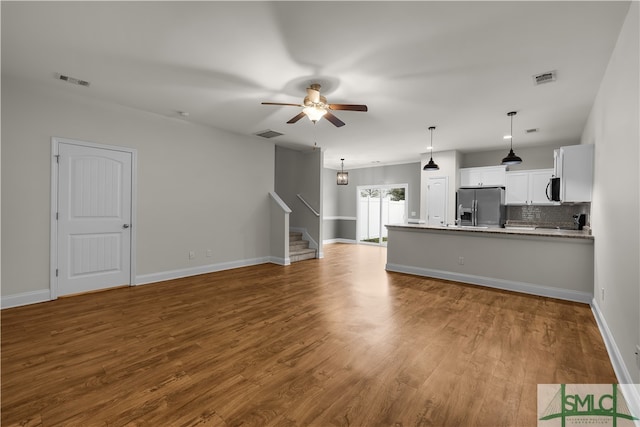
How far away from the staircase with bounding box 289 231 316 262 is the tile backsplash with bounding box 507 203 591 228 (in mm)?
4869

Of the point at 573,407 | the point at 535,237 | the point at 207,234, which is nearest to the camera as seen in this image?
the point at 573,407

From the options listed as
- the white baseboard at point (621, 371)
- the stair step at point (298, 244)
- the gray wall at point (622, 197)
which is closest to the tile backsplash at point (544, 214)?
the gray wall at point (622, 197)

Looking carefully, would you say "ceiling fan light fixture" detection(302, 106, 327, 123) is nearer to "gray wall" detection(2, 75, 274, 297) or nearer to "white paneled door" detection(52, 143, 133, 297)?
"gray wall" detection(2, 75, 274, 297)

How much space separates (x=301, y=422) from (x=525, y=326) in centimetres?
265

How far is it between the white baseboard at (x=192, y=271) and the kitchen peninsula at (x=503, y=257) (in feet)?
9.59

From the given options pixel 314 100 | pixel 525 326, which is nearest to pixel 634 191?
pixel 525 326

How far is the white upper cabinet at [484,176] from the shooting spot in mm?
6734

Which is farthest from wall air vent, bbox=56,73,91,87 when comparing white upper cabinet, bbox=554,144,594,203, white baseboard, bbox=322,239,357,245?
white baseboard, bbox=322,239,357,245

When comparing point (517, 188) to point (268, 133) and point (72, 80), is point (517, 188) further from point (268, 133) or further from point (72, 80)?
point (72, 80)

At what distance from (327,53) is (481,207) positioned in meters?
5.65

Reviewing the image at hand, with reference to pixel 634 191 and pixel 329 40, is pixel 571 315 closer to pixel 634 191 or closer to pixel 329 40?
pixel 634 191

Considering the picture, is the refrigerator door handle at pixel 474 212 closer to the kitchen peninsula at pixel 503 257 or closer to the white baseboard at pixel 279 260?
the kitchen peninsula at pixel 503 257

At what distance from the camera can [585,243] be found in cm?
388

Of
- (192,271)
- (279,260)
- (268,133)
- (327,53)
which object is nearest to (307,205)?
(279,260)
